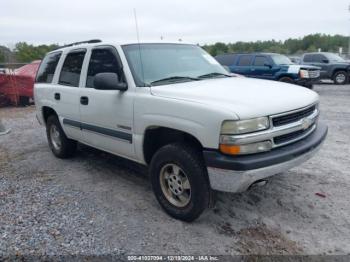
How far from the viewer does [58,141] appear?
5.75 metres

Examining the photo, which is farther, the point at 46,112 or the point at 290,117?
the point at 46,112

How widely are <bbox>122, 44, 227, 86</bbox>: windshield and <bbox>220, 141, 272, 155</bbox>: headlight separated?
4.04 ft

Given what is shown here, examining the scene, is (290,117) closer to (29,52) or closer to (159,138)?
(159,138)

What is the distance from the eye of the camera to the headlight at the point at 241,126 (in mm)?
2852

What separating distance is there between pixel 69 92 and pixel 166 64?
1661 millimetres

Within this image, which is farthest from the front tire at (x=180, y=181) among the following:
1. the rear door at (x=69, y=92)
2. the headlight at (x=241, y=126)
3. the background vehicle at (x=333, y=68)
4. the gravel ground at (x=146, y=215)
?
the background vehicle at (x=333, y=68)

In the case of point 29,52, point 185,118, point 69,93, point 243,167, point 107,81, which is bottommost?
point 243,167

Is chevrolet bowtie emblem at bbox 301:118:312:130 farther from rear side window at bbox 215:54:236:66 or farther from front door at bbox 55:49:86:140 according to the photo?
rear side window at bbox 215:54:236:66

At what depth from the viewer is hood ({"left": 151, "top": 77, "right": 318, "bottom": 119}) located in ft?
9.73

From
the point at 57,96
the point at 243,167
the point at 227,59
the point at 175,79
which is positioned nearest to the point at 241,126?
the point at 243,167

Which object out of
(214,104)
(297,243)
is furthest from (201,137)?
(297,243)

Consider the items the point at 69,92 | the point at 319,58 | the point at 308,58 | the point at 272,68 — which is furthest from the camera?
the point at 308,58

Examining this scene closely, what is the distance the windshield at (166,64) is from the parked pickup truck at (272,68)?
919 cm

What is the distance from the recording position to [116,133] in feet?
13.3
